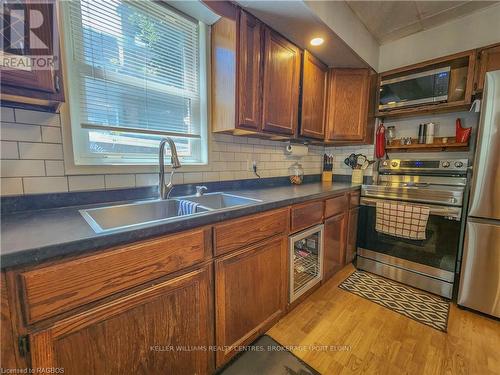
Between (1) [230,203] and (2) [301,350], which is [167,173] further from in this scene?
(2) [301,350]

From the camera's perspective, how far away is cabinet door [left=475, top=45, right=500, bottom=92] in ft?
5.86

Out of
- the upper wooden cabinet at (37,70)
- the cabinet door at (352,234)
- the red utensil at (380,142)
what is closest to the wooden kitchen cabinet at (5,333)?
the upper wooden cabinet at (37,70)

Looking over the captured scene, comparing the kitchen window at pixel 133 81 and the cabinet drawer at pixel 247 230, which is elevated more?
the kitchen window at pixel 133 81

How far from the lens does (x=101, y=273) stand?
72 centimetres

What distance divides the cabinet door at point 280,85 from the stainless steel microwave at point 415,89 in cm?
113

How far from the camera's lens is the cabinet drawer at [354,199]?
2187 mm

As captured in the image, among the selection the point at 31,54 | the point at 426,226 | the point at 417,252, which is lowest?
the point at 417,252

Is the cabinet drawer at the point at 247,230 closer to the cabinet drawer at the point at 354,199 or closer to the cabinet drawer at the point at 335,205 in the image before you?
the cabinet drawer at the point at 335,205

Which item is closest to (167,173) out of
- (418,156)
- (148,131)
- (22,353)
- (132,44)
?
(148,131)

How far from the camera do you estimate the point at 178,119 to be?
5.32 ft

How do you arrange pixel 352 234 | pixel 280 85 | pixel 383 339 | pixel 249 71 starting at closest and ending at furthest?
pixel 383 339 < pixel 249 71 < pixel 280 85 < pixel 352 234

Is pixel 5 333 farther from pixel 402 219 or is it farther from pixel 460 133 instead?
pixel 460 133

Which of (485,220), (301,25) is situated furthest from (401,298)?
(301,25)

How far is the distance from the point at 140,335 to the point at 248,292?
586mm
